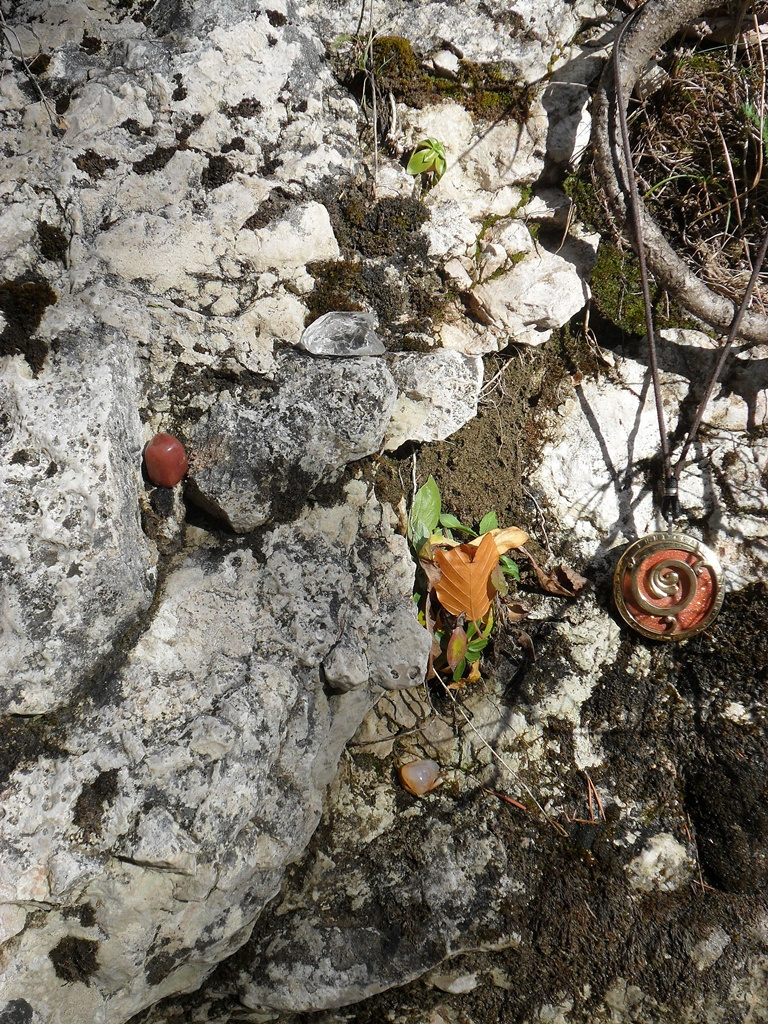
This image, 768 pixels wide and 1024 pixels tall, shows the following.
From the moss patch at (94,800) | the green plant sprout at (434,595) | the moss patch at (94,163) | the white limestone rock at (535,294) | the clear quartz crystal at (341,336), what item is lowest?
the moss patch at (94,800)

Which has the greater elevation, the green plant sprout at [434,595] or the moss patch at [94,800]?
the green plant sprout at [434,595]

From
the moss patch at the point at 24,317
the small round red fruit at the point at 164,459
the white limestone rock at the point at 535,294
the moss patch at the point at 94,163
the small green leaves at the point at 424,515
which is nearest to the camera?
the moss patch at the point at 24,317

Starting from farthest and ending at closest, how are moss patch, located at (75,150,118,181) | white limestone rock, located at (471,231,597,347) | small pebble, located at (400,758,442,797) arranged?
white limestone rock, located at (471,231,597,347)
small pebble, located at (400,758,442,797)
moss patch, located at (75,150,118,181)

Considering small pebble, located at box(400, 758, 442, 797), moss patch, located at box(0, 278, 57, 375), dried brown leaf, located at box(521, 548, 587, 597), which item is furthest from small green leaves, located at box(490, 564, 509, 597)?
moss patch, located at box(0, 278, 57, 375)

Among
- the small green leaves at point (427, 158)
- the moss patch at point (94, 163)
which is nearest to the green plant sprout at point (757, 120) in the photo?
the small green leaves at point (427, 158)

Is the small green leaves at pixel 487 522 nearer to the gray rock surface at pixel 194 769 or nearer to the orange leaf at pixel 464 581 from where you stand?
the orange leaf at pixel 464 581

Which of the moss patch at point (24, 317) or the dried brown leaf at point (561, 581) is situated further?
the dried brown leaf at point (561, 581)

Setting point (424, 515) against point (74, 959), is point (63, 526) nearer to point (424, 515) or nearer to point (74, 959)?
point (74, 959)

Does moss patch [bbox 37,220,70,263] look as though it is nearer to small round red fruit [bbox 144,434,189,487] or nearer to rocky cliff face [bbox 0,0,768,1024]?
rocky cliff face [bbox 0,0,768,1024]
